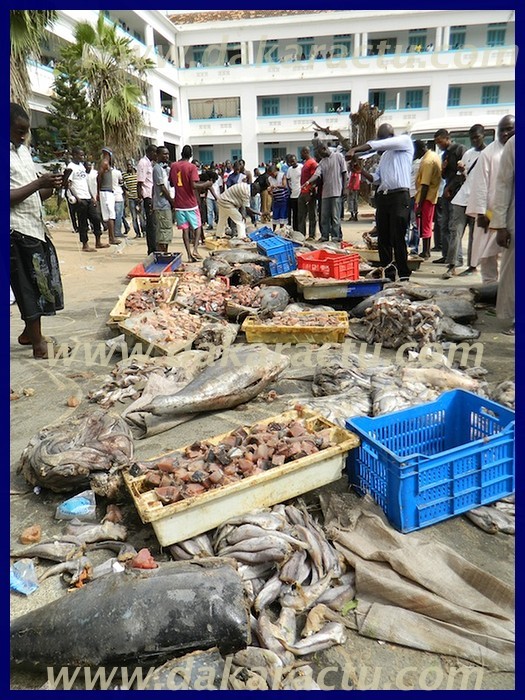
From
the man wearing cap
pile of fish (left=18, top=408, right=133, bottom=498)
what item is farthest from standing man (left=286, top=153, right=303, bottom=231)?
pile of fish (left=18, top=408, right=133, bottom=498)

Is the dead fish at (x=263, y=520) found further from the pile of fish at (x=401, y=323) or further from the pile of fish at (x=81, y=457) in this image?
the pile of fish at (x=401, y=323)

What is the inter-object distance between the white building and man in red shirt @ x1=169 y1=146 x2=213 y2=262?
833 inches

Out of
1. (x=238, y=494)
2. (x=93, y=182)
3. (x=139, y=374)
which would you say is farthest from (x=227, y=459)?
(x=93, y=182)

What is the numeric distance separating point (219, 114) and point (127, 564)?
35026mm

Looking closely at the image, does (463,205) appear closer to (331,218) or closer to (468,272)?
(468,272)

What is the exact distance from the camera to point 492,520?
3004mm

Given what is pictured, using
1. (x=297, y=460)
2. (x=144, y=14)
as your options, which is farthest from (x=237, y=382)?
(x=144, y=14)

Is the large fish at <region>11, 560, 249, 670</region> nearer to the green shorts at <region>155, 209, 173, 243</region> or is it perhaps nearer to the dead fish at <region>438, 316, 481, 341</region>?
the dead fish at <region>438, 316, 481, 341</region>

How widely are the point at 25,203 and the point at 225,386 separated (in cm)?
289

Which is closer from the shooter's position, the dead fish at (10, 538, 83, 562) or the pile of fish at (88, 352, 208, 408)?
the dead fish at (10, 538, 83, 562)

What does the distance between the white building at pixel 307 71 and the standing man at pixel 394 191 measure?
24.9 m

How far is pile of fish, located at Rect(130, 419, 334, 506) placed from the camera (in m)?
2.94

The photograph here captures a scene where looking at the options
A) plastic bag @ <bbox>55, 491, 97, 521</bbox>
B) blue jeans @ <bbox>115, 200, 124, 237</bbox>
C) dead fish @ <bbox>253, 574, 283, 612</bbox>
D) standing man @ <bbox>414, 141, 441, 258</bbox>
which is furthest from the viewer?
blue jeans @ <bbox>115, 200, 124, 237</bbox>

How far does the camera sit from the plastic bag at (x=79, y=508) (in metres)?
3.20
